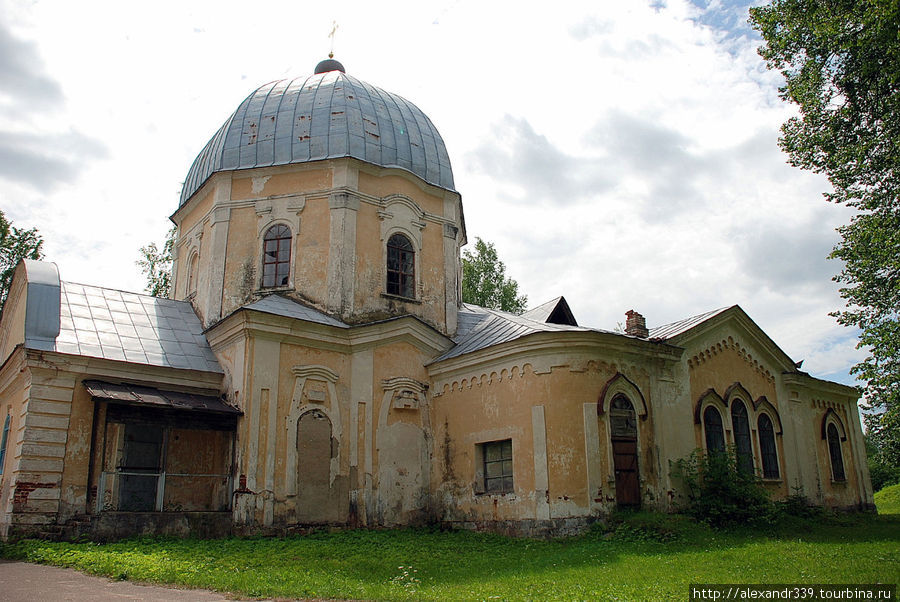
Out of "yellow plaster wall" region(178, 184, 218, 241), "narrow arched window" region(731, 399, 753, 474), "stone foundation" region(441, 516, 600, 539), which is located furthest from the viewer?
"yellow plaster wall" region(178, 184, 218, 241)

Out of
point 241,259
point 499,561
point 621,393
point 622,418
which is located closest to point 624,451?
A: point 622,418

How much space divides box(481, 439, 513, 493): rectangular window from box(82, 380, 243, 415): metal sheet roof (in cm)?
473

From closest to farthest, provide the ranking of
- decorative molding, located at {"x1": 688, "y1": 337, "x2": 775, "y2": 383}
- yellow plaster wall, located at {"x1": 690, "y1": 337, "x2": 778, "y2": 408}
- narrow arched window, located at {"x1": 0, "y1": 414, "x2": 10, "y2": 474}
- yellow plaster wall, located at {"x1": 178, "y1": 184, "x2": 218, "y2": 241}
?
narrow arched window, located at {"x1": 0, "y1": 414, "x2": 10, "y2": 474} → yellow plaster wall, located at {"x1": 690, "y1": 337, "x2": 778, "y2": 408} → decorative molding, located at {"x1": 688, "y1": 337, "x2": 775, "y2": 383} → yellow plaster wall, located at {"x1": 178, "y1": 184, "x2": 218, "y2": 241}

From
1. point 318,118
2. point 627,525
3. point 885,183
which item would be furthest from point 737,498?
point 318,118

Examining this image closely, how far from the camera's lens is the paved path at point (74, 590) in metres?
6.87

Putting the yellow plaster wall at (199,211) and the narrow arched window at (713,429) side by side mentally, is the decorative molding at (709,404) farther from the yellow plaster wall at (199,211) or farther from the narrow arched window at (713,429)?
the yellow plaster wall at (199,211)

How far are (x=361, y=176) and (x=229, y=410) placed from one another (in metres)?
6.23

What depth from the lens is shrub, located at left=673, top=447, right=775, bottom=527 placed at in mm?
12188

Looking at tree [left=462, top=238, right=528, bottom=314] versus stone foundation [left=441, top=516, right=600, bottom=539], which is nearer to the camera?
stone foundation [left=441, top=516, right=600, bottom=539]

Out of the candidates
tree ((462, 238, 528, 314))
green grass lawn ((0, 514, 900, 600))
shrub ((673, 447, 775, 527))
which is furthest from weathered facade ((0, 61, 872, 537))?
tree ((462, 238, 528, 314))

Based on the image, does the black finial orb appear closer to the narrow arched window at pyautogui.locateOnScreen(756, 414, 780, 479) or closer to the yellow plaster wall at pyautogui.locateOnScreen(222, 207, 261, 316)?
the yellow plaster wall at pyautogui.locateOnScreen(222, 207, 261, 316)

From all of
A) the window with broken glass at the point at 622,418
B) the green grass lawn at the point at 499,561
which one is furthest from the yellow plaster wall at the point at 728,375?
the green grass lawn at the point at 499,561

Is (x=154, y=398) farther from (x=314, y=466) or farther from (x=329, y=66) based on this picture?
(x=329, y=66)

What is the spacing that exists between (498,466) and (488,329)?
335cm
